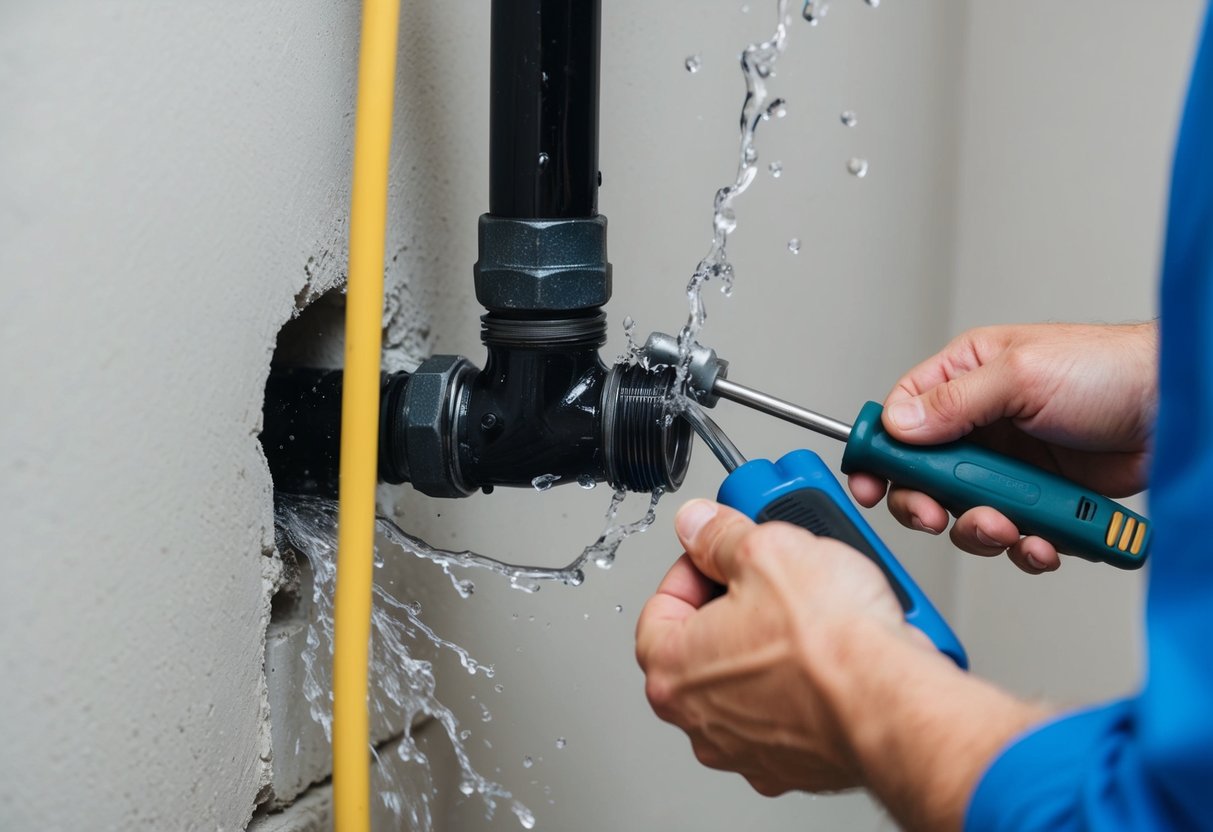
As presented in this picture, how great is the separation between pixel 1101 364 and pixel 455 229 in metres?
0.39

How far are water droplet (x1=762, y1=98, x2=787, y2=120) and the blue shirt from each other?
45 cm

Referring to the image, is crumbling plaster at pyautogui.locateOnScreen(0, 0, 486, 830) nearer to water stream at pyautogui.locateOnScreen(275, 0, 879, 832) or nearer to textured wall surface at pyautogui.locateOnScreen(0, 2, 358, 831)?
textured wall surface at pyautogui.locateOnScreen(0, 2, 358, 831)

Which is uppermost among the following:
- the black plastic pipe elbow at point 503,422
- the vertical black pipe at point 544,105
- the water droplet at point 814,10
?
the water droplet at point 814,10

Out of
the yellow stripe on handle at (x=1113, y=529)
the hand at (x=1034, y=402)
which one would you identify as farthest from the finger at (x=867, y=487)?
the yellow stripe on handle at (x=1113, y=529)

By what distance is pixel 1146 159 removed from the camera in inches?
37.1

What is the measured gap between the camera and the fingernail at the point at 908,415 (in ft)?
1.69

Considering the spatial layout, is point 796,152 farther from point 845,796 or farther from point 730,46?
point 845,796

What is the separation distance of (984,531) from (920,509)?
4 cm

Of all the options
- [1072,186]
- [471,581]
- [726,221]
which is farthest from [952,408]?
[1072,186]

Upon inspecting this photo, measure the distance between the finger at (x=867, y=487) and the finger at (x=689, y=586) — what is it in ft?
0.41

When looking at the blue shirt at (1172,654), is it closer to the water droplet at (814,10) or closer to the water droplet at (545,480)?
the water droplet at (545,480)

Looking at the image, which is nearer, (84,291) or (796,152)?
(84,291)

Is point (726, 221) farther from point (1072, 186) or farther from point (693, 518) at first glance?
point (1072, 186)

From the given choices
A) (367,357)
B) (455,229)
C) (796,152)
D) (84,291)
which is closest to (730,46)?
(796,152)
